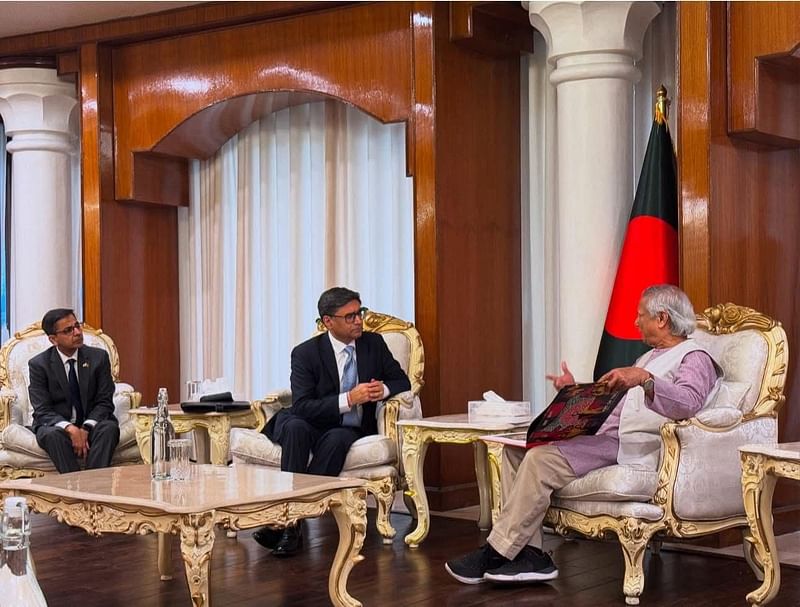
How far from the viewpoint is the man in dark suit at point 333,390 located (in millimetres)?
5273

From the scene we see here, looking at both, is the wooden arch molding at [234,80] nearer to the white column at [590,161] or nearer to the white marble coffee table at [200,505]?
the white column at [590,161]

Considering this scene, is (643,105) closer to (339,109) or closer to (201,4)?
(339,109)

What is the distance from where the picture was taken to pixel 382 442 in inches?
211

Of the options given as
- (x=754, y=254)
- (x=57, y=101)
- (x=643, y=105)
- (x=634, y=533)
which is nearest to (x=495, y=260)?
(x=643, y=105)

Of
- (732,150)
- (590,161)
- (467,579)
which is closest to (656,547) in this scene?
(467,579)

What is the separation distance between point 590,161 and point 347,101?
159 centimetres

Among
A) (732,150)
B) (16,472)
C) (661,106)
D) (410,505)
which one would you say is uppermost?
(661,106)

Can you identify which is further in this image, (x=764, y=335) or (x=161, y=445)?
(x=764, y=335)

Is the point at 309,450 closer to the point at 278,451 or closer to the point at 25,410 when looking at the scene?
the point at 278,451

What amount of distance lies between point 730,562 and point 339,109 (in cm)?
382

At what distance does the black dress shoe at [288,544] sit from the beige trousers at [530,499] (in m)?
1.00

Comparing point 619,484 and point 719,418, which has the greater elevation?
point 719,418

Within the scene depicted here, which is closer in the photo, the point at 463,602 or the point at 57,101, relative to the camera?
the point at 463,602

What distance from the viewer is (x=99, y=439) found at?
19.2 ft
